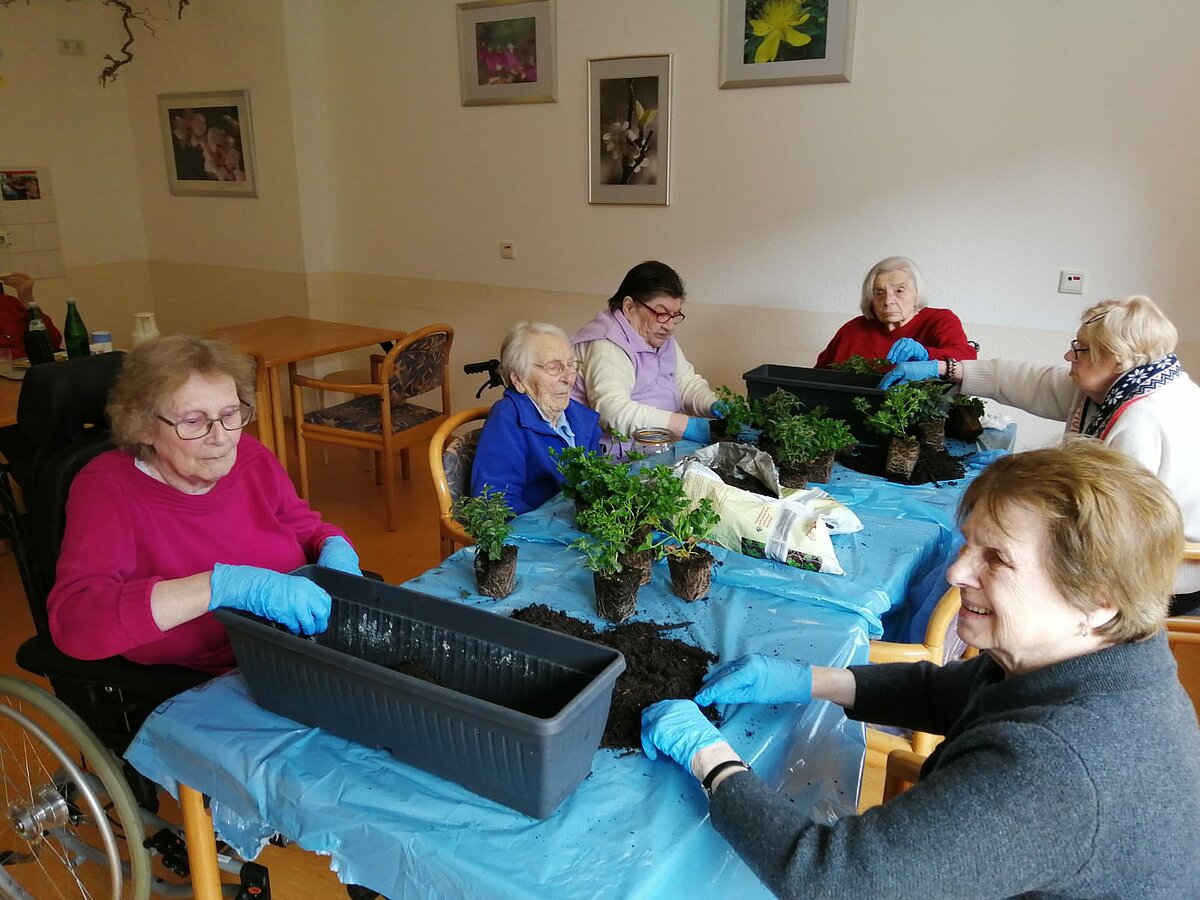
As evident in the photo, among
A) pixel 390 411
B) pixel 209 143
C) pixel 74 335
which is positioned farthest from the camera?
pixel 209 143

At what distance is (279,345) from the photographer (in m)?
3.79

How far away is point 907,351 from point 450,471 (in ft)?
5.17

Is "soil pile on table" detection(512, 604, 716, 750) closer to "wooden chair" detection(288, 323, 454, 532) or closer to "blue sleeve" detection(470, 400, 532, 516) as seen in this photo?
"blue sleeve" detection(470, 400, 532, 516)

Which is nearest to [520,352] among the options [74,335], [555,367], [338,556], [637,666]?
[555,367]

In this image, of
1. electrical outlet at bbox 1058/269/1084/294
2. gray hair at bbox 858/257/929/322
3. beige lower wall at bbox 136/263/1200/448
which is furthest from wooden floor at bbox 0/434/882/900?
electrical outlet at bbox 1058/269/1084/294

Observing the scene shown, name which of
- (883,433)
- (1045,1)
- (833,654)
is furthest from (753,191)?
(833,654)

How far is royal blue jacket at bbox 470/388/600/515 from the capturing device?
2.13 metres

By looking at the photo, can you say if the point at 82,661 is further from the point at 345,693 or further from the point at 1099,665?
the point at 1099,665

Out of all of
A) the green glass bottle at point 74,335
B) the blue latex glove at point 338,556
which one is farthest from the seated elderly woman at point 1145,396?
the green glass bottle at point 74,335

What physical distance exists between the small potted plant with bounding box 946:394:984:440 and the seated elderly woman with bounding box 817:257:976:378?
414mm

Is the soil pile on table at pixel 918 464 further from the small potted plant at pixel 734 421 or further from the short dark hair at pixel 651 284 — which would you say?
the short dark hair at pixel 651 284

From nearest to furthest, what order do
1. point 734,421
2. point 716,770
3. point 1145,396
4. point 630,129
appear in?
point 716,770 < point 1145,396 < point 734,421 < point 630,129

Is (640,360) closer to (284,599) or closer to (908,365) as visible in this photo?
(908,365)

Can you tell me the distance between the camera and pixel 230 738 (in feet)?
3.71
